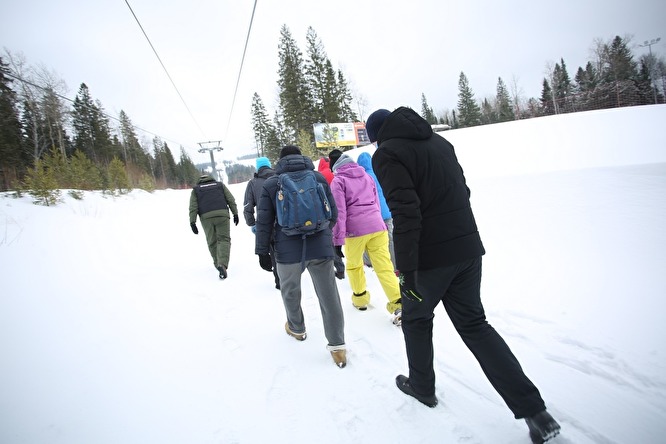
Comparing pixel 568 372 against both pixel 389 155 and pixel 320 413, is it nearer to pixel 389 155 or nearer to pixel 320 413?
pixel 320 413

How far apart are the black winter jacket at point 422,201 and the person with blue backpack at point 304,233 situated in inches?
36.8

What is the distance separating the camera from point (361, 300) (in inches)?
140

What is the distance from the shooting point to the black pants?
1.61 metres

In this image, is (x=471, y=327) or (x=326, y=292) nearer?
(x=471, y=327)

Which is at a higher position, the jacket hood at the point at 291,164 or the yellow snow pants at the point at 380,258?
the jacket hood at the point at 291,164

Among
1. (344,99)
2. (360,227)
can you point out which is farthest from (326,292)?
(344,99)

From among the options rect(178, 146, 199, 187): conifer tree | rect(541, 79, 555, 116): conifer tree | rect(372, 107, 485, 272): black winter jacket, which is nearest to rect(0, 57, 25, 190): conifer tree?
rect(372, 107, 485, 272): black winter jacket

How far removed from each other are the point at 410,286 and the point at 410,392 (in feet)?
3.11

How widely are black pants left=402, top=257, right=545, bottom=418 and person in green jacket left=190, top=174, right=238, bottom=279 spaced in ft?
14.2

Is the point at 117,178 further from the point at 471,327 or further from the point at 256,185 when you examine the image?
the point at 471,327

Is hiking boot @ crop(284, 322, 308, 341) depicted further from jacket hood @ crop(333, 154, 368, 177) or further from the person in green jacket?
the person in green jacket

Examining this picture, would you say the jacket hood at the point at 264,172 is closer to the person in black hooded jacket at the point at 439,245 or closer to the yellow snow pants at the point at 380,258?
the yellow snow pants at the point at 380,258

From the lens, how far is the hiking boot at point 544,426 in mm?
1550

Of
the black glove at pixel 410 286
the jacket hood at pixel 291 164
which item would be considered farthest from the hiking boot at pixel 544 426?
the jacket hood at pixel 291 164
